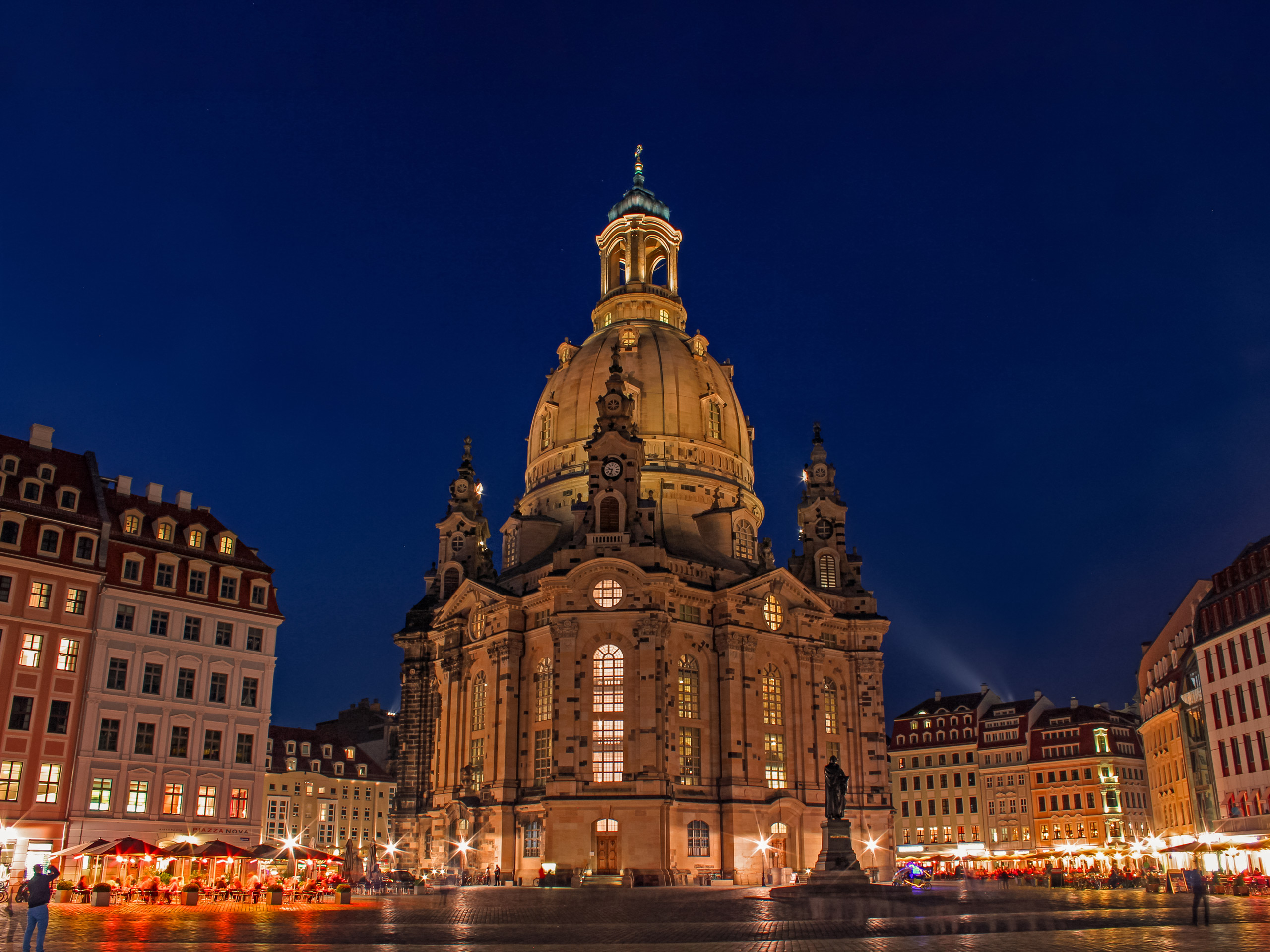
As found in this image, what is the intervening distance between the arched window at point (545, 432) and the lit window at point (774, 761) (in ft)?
102

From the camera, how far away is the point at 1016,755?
123 m

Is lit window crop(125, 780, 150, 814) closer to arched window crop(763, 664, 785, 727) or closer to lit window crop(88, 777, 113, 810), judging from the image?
lit window crop(88, 777, 113, 810)

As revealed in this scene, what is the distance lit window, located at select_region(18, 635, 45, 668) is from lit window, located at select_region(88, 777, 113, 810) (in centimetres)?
651

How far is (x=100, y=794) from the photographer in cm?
5484

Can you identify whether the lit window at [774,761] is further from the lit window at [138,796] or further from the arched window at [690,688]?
the lit window at [138,796]

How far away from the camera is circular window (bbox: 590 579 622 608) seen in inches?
2921

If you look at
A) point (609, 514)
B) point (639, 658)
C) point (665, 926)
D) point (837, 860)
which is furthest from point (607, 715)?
point (665, 926)

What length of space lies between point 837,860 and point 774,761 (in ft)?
85.8

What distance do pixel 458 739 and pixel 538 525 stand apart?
1742 cm

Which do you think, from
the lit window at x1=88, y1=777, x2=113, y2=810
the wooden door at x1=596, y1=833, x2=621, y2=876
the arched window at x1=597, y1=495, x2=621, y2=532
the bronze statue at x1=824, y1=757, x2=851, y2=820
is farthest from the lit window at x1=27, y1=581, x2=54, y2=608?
the bronze statue at x1=824, y1=757, x2=851, y2=820

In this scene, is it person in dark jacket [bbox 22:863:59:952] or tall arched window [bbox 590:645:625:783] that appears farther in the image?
tall arched window [bbox 590:645:625:783]

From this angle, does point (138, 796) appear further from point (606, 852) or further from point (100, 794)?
point (606, 852)

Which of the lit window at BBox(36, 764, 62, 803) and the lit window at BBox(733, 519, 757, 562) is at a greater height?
the lit window at BBox(733, 519, 757, 562)

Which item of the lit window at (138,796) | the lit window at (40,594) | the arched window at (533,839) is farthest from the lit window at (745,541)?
the lit window at (40,594)
